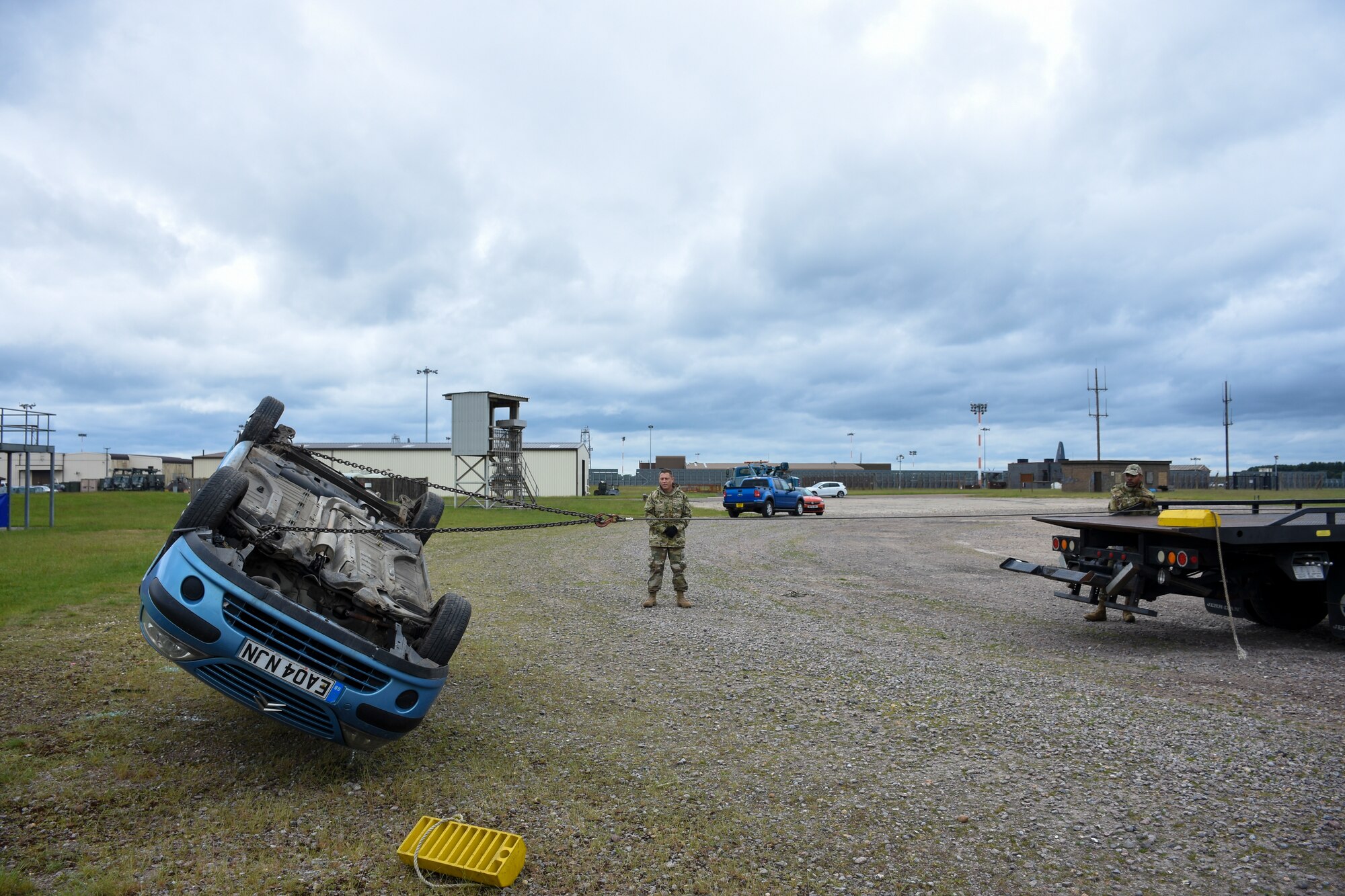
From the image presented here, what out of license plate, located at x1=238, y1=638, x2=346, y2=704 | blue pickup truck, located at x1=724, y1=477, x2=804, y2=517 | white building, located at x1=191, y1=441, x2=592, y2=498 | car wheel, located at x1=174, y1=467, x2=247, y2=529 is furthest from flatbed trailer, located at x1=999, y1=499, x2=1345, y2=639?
Answer: white building, located at x1=191, y1=441, x2=592, y2=498

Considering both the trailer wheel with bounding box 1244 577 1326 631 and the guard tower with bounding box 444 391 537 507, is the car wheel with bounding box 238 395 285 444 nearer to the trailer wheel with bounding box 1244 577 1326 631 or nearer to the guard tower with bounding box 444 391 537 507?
the trailer wheel with bounding box 1244 577 1326 631

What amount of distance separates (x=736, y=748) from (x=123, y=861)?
313 cm

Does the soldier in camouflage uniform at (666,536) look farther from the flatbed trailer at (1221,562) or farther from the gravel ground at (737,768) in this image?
the flatbed trailer at (1221,562)

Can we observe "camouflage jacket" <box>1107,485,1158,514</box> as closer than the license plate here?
No

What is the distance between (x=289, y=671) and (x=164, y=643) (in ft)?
3.17

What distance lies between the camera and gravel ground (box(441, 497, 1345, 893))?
3.57 metres

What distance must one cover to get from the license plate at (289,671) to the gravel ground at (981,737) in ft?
4.63

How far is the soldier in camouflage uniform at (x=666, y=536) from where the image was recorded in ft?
33.8

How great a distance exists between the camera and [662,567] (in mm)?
10492

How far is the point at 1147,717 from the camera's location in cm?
553

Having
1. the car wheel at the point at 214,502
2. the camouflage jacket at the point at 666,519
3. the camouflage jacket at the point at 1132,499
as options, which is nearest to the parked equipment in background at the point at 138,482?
the camouflage jacket at the point at 666,519

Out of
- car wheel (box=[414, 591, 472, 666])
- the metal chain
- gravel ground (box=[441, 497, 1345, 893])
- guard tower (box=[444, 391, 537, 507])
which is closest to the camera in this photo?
gravel ground (box=[441, 497, 1345, 893])

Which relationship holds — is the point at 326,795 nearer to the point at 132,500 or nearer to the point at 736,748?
the point at 736,748

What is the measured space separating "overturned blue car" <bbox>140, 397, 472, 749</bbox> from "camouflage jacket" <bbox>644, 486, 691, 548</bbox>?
514 cm
